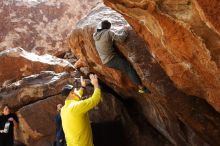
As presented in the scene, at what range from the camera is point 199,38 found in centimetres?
632

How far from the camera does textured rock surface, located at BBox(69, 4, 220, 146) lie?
6.90m

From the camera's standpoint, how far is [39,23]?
2883 centimetres

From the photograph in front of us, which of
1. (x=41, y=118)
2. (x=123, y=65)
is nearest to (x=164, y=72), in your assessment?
(x=123, y=65)

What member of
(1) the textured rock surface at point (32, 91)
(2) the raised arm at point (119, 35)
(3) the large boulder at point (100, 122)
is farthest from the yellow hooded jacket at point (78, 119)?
(1) the textured rock surface at point (32, 91)

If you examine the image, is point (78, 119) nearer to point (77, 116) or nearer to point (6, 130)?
point (77, 116)

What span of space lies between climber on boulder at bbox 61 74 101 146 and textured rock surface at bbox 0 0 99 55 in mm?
17925

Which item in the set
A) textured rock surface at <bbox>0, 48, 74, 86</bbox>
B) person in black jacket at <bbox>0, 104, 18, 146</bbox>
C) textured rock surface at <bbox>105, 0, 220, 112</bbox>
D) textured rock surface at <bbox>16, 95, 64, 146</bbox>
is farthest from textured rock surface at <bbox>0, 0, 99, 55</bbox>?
textured rock surface at <bbox>105, 0, 220, 112</bbox>

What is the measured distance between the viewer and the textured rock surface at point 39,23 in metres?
27.3

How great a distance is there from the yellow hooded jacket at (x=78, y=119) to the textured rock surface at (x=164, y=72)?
5.27 ft

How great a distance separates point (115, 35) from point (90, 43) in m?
1.65

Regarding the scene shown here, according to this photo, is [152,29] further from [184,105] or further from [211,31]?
[184,105]

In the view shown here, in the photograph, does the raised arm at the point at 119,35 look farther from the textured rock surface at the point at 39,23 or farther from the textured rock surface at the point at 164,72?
the textured rock surface at the point at 39,23

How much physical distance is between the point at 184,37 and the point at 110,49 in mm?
2629

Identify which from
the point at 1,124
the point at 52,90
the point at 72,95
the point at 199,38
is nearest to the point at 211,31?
the point at 199,38
